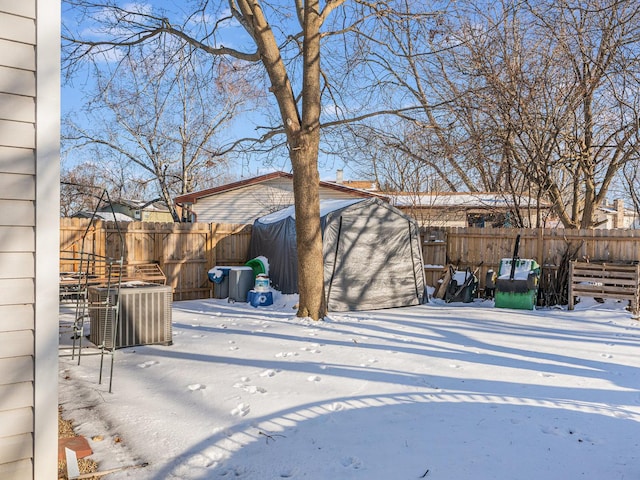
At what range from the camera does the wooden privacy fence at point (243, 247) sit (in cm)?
1004

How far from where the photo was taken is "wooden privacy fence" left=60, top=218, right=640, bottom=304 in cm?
1004

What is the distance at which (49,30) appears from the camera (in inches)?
102

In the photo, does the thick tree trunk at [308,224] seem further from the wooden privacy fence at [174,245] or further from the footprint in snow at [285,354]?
the wooden privacy fence at [174,245]

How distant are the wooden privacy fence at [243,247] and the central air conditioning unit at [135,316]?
3746mm

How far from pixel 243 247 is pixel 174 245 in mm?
1796

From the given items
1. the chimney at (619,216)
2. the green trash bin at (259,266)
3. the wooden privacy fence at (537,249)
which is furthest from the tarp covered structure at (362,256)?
the chimney at (619,216)

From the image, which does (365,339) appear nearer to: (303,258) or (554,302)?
(303,258)

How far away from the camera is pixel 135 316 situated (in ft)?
19.7

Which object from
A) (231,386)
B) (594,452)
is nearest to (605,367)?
(594,452)

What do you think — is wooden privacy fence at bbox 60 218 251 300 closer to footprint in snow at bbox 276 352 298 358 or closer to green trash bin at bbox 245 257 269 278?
green trash bin at bbox 245 257 269 278

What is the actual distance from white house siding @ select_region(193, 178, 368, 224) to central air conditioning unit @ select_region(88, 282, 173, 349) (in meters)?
11.7

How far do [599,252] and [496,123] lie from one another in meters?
3.98

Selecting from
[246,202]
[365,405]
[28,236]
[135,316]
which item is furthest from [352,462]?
[246,202]

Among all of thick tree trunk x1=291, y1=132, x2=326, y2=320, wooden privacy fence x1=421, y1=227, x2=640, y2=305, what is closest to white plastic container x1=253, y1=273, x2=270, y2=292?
thick tree trunk x1=291, y1=132, x2=326, y2=320
